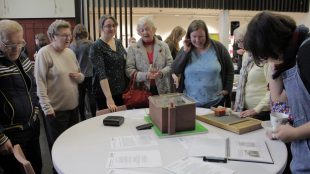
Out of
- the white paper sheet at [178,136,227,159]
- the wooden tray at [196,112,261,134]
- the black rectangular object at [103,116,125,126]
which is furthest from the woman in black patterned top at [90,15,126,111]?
the white paper sheet at [178,136,227,159]

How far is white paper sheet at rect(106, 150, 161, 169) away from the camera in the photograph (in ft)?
4.33

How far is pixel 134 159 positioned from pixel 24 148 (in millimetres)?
1005

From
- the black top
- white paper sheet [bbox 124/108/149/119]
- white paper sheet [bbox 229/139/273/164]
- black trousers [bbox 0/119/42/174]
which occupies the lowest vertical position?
black trousers [bbox 0/119/42/174]

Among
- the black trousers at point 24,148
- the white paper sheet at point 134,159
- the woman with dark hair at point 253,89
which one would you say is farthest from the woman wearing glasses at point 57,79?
the woman with dark hair at point 253,89

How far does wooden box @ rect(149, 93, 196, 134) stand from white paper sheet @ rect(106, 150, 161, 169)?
239 mm

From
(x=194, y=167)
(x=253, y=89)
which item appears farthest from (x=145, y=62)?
(x=194, y=167)

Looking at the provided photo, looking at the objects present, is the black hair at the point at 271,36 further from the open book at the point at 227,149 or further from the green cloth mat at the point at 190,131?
the green cloth mat at the point at 190,131

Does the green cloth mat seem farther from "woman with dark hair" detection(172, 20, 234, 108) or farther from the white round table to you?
"woman with dark hair" detection(172, 20, 234, 108)

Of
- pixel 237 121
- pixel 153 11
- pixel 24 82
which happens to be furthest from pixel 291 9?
pixel 24 82

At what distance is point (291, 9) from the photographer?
6660 millimetres

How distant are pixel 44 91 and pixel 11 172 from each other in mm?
733

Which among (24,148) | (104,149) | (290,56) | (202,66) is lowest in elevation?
(24,148)

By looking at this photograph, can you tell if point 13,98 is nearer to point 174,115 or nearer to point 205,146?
point 174,115

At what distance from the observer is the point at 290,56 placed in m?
1.09
